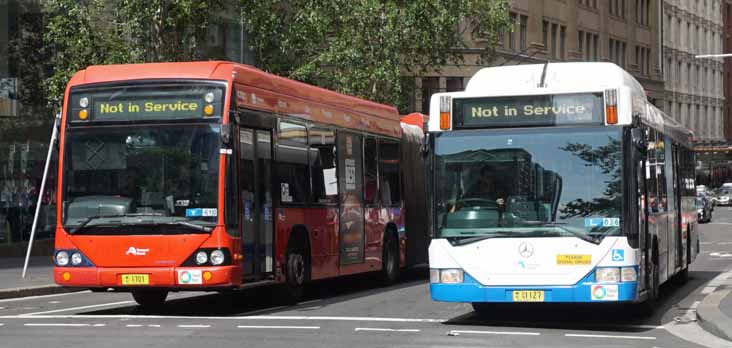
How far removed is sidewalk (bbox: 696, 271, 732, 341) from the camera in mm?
14828

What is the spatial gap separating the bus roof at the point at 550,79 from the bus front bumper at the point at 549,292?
2216mm

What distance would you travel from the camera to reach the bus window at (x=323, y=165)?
19.7 meters

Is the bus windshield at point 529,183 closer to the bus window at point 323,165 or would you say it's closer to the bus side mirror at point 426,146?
the bus side mirror at point 426,146

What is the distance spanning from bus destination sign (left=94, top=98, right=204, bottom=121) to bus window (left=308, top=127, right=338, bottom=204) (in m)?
3.31

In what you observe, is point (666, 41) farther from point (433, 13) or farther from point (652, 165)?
point (652, 165)

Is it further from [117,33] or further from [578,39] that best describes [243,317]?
[578,39]

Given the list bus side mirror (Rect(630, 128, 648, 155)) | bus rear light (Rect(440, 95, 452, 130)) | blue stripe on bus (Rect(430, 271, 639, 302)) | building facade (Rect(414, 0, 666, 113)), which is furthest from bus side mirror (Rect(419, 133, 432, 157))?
building facade (Rect(414, 0, 666, 113))

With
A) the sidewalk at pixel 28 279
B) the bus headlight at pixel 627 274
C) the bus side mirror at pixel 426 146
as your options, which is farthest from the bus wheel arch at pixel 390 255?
the bus headlight at pixel 627 274

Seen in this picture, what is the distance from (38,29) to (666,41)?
67.4 meters

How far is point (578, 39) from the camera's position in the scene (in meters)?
77.0

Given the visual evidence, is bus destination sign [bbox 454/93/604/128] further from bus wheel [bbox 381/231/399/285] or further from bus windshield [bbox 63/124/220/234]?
bus wheel [bbox 381/231/399/285]

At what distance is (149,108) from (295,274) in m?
3.47

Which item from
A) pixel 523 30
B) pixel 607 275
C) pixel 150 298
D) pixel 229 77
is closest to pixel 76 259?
pixel 150 298

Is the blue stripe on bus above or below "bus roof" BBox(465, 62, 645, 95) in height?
below
